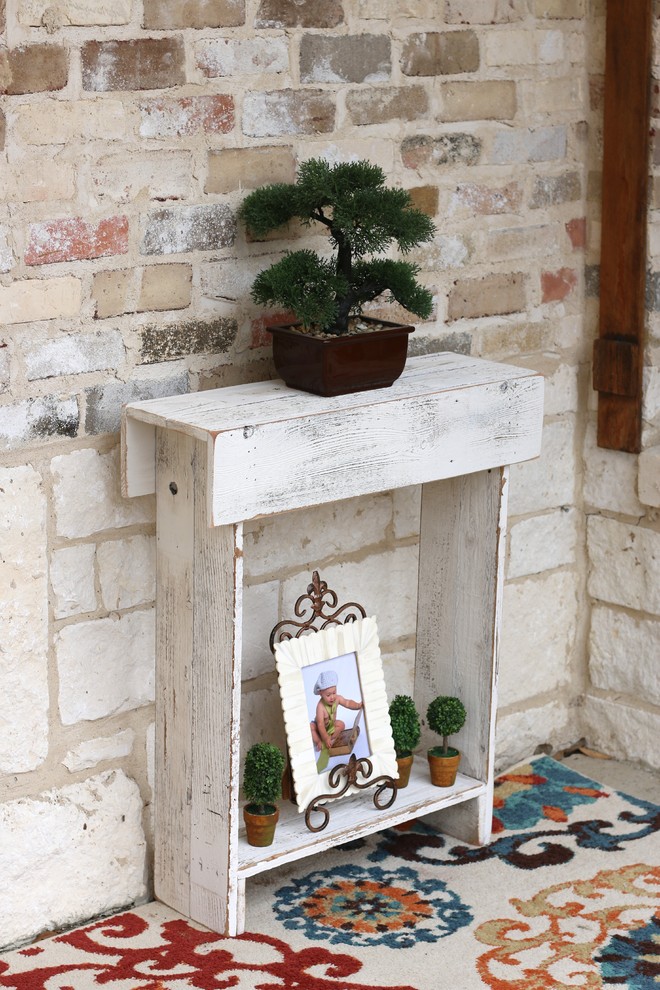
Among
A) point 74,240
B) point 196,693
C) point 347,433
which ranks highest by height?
point 74,240

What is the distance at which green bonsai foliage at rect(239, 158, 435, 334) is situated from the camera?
2705mm

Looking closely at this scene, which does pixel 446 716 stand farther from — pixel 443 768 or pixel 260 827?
pixel 260 827

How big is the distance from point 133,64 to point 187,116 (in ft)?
0.48

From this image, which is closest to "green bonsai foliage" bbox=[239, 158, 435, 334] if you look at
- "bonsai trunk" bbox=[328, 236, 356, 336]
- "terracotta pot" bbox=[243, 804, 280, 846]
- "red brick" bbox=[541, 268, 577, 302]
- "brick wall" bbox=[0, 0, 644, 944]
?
"bonsai trunk" bbox=[328, 236, 356, 336]

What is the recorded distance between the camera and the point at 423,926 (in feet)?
9.43

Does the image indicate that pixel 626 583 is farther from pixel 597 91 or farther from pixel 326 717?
pixel 597 91

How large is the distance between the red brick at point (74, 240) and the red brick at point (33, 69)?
9.1 inches

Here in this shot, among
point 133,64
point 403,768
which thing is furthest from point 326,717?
point 133,64

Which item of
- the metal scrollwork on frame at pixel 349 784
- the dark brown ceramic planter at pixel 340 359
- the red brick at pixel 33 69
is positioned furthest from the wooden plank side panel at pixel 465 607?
the red brick at pixel 33 69

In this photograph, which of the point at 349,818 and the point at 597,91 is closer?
the point at 349,818

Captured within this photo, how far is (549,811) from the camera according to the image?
338cm

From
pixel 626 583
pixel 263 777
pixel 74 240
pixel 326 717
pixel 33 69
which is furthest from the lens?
pixel 626 583

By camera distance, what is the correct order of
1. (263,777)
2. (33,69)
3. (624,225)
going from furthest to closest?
(624,225)
(263,777)
(33,69)

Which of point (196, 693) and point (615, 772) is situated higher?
point (196, 693)
